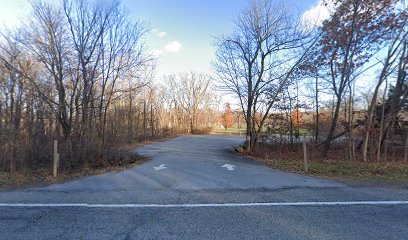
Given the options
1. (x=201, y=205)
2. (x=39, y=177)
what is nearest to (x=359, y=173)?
(x=201, y=205)

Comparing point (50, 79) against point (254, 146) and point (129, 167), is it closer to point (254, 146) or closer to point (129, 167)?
point (129, 167)

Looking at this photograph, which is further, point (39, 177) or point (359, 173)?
point (359, 173)

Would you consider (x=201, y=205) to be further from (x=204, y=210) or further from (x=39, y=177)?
(x=39, y=177)

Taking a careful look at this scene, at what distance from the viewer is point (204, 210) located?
174 inches

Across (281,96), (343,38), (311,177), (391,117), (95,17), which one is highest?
(95,17)

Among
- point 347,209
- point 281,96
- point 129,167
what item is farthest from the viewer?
point 281,96

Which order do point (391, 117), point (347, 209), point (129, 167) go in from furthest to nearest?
1. point (391, 117)
2. point (129, 167)
3. point (347, 209)

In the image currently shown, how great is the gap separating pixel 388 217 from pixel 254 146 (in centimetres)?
1054

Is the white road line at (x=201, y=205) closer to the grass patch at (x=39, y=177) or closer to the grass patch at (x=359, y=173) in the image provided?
the grass patch at (x=39, y=177)

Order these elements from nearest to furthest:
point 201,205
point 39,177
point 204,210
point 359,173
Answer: point 204,210 → point 201,205 → point 39,177 → point 359,173

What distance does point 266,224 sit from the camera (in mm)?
3740

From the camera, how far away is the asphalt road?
3477 millimetres

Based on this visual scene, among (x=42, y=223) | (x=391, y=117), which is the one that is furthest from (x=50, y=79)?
(x=391, y=117)

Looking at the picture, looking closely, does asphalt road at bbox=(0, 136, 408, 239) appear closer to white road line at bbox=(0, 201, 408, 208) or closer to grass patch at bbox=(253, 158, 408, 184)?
white road line at bbox=(0, 201, 408, 208)
